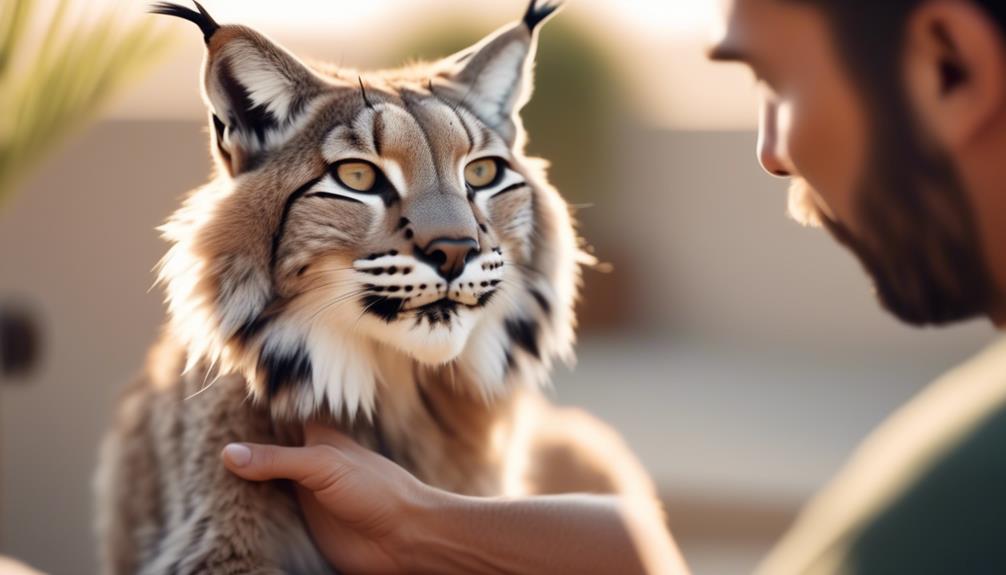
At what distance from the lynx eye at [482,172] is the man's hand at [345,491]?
362 mm

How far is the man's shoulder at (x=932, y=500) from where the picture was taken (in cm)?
60

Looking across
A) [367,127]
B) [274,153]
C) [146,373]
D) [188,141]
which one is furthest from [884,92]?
[188,141]

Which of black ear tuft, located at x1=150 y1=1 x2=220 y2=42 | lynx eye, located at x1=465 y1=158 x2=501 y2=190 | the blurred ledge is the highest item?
black ear tuft, located at x1=150 y1=1 x2=220 y2=42

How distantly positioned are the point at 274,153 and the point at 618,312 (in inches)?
248

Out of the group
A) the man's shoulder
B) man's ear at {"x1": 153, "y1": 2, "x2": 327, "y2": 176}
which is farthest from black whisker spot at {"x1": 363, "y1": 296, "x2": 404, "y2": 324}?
the man's shoulder

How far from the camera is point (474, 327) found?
152 centimetres

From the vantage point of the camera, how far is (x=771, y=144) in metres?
1.15

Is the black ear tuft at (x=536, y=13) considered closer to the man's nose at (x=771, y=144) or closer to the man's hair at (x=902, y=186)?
the man's nose at (x=771, y=144)

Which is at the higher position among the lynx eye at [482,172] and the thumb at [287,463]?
the lynx eye at [482,172]

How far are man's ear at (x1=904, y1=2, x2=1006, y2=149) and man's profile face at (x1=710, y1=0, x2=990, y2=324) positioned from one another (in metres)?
0.03

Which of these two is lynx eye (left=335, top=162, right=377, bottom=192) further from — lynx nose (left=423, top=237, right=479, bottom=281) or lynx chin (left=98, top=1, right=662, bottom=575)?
lynx nose (left=423, top=237, right=479, bottom=281)

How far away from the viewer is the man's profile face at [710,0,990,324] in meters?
0.95

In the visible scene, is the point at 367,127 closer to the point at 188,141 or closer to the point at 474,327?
the point at 474,327

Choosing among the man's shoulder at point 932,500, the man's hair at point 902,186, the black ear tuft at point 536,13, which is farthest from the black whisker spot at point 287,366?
the man's shoulder at point 932,500
